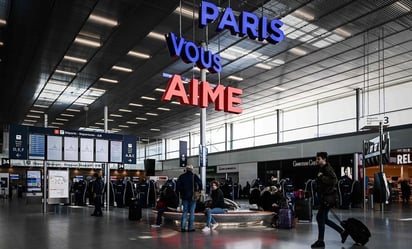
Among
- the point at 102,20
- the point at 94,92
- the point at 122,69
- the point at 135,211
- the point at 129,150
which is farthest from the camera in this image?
the point at 94,92

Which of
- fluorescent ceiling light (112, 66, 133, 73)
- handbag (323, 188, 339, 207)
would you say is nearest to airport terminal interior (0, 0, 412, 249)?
fluorescent ceiling light (112, 66, 133, 73)

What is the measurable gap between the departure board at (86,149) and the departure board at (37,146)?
165 centimetres

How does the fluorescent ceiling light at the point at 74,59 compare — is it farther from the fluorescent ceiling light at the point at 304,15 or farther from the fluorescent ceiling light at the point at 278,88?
the fluorescent ceiling light at the point at 278,88

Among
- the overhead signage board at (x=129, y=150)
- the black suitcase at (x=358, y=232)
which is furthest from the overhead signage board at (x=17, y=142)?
the black suitcase at (x=358, y=232)

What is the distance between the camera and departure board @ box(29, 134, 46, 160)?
16.3m

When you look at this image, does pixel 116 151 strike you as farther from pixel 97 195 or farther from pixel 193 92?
pixel 193 92

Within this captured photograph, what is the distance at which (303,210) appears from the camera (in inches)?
469

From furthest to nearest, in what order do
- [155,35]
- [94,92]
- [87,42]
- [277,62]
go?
1. [94,92]
2. [277,62]
3. [87,42]
4. [155,35]

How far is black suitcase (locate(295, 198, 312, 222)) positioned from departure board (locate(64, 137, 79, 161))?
9.81 metres

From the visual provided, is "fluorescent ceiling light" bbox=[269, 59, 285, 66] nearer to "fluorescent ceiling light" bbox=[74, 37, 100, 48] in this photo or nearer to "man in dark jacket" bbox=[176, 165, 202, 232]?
"fluorescent ceiling light" bbox=[74, 37, 100, 48]

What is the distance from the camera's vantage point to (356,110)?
25.1 meters

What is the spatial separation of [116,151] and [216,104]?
7.67 m

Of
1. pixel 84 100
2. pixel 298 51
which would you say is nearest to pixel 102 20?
pixel 298 51

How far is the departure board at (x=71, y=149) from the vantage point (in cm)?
1733
